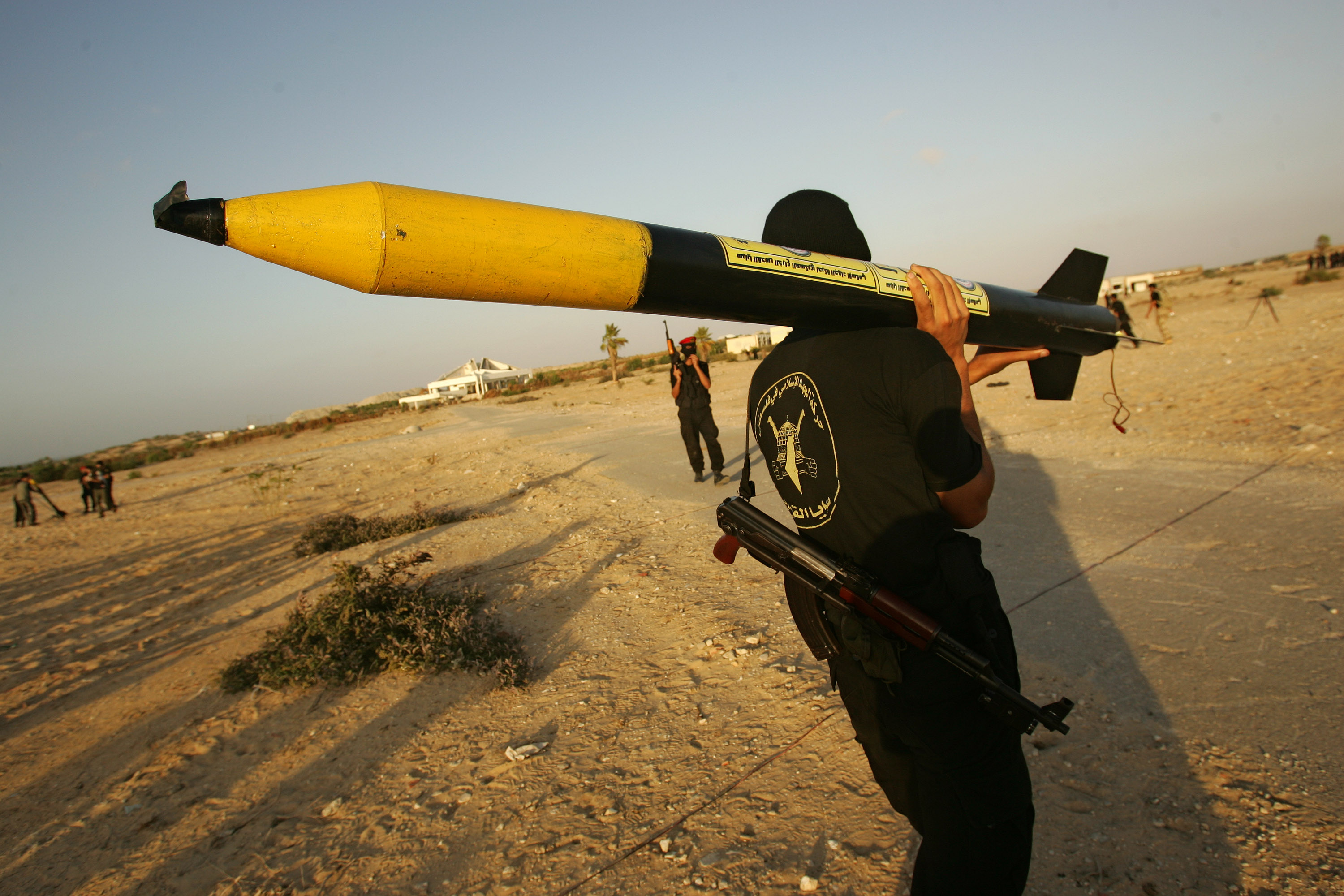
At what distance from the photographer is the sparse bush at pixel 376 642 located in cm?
408

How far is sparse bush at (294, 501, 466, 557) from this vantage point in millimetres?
8039

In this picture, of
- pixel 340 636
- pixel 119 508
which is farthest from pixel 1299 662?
pixel 119 508

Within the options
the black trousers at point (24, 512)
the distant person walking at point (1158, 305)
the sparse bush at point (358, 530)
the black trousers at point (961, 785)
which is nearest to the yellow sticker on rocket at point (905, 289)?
the black trousers at point (961, 785)

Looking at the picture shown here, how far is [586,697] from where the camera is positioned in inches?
144

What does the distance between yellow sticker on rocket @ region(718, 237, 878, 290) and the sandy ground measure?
199cm

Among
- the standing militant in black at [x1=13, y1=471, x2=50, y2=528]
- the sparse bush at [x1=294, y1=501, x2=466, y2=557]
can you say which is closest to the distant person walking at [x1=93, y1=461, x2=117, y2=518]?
the standing militant in black at [x1=13, y1=471, x2=50, y2=528]

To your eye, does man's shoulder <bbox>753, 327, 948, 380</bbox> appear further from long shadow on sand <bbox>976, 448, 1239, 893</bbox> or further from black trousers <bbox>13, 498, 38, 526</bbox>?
black trousers <bbox>13, 498, 38, 526</bbox>

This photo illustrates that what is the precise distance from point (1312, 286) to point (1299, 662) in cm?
2729

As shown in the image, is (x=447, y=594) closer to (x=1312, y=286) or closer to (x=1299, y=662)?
(x=1299, y=662)

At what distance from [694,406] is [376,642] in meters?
5.00

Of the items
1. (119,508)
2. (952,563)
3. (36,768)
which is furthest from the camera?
(119,508)

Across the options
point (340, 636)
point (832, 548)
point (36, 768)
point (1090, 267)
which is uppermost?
point (1090, 267)

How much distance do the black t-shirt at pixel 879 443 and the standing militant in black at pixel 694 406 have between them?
6.59 meters

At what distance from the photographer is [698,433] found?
8.65 meters
